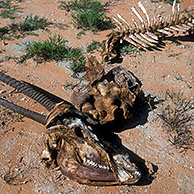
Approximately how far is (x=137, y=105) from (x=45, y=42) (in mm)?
2655

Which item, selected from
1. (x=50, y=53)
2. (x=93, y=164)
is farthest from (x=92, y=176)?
(x=50, y=53)

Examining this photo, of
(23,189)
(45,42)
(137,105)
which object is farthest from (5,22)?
(23,189)

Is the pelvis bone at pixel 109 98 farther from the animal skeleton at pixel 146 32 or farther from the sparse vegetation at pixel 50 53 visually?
the animal skeleton at pixel 146 32

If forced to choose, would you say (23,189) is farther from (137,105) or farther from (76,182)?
(137,105)

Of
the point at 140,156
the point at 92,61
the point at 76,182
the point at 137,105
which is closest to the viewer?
the point at 76,182

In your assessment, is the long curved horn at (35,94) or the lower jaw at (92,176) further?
the long curved horn at (35,94)

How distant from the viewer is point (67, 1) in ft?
25.8

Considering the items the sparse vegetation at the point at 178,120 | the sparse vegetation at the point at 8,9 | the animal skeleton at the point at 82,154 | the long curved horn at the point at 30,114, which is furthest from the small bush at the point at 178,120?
the sparse vegetation at the point at 8,9

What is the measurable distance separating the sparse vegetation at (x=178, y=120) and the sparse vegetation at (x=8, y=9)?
4.90 m

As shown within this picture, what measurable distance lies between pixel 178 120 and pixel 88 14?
12.4 feet

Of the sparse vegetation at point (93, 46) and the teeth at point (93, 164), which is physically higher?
the teeth at point (93, 164)

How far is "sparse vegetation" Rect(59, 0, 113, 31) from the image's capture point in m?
6.64

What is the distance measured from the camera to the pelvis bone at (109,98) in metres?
3.93

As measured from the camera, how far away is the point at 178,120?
14.3 feet
